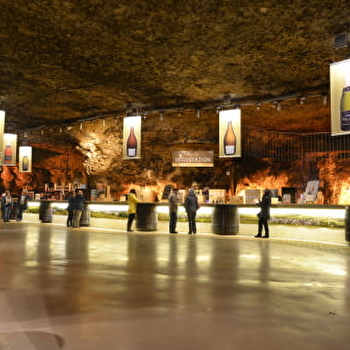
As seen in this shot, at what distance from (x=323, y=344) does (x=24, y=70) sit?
30.0 ft

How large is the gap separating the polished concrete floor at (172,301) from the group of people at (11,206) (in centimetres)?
1092

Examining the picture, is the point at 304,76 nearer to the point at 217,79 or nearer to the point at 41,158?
the point at 217,79

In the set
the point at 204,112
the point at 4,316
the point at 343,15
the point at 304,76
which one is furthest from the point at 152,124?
the point at 4,316

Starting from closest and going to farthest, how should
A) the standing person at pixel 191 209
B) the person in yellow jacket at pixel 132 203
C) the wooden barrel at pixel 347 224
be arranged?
1. the wooden barrel at pixel 347 224
2. the standing person at pixel 191 209
3. the person in yellow jacket at pixel 132 203

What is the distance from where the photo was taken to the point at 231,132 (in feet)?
34.3

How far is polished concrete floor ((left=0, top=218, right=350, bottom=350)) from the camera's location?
2.82 metres

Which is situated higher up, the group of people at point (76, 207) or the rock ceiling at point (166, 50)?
the rock ceiling at point (166, 50)

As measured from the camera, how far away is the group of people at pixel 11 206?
1692cm

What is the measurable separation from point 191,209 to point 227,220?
4.12ft

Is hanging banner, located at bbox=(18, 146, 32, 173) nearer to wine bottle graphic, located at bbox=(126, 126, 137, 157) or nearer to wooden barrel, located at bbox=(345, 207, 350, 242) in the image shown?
wine bottle graphic, located at bbox=(126, 126, 137, 157)

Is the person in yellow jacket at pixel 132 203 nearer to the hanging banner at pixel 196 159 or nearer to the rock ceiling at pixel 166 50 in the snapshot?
the rock ceiling at pixel 166 50

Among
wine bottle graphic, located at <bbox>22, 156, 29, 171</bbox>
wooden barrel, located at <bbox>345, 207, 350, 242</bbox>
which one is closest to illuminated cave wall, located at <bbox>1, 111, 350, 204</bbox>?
wine bottle graphic, located at <bbox>22, 156, 29, 171</bbox>

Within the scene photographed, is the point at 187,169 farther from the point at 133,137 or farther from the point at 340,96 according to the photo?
the point at 340,96

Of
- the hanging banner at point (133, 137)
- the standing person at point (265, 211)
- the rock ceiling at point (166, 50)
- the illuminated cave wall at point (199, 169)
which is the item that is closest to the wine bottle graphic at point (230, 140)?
the rock ceiling at point (166, 50)
